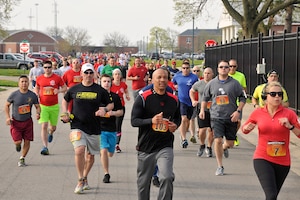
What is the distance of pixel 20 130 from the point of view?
36.5ft

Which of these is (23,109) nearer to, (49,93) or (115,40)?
(49,93)

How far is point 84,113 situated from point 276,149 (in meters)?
3.02

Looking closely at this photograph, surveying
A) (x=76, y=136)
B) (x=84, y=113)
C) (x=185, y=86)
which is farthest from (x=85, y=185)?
(x=185, y=86)

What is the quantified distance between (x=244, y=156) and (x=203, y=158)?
2.90ft

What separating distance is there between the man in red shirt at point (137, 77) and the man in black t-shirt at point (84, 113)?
9.17 meters

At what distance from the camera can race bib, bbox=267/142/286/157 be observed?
6.72m

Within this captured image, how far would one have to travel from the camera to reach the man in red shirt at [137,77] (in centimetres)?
1817

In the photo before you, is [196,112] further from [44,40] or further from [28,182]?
[44,40]


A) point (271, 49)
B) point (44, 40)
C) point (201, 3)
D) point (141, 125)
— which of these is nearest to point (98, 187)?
point (141, 125)

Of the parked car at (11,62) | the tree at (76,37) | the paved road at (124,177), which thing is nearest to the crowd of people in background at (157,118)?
the paved road at (124,177)

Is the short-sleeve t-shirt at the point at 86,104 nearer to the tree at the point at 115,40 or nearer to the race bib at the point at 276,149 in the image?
the race bib at the point at 276,149

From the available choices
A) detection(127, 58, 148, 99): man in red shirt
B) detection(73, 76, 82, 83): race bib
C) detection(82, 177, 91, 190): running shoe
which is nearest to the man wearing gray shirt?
detection(82, 177, 91, 190): running shoe

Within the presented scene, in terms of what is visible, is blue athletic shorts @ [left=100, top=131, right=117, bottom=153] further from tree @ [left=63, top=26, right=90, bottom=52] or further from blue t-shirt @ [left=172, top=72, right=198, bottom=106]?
tree @ [left=63, top=26, right=90, bottom=52]

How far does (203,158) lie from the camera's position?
39.1ft
